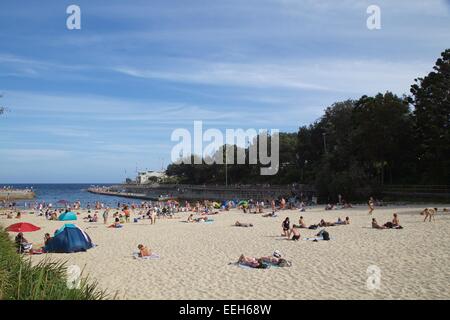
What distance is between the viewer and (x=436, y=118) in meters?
37.7

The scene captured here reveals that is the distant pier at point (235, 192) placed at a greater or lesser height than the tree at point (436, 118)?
lesser

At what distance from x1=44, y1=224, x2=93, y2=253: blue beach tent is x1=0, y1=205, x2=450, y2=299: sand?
17.9 inches

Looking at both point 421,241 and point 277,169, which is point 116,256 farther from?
point 277,169

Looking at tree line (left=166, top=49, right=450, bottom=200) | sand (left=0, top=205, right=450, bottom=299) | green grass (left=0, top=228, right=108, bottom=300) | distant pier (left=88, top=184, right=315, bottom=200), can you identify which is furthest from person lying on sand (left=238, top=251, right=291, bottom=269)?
distant pier (left=88, top=184, right=315, bottom=200)

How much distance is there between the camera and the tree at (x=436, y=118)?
3744 cm

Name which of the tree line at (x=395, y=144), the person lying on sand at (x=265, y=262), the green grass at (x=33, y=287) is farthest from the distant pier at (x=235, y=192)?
the green grass at (x=33, y=287)

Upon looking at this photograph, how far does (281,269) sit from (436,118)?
31.6 meters

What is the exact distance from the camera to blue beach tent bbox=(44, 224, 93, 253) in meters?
16.7

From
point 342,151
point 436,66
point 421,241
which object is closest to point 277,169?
point 342,151

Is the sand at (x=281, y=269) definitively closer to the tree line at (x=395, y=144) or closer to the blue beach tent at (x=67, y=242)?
the blue beach tent at (x=67, y=242)

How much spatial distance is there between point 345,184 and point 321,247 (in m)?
27.4

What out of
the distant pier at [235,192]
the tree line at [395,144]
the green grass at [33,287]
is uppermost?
the tree line at [395,144]

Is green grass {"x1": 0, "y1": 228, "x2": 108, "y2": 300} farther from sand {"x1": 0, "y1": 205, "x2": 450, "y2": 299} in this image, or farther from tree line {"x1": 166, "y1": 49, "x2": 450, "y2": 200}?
tree line {"x1": 166, "y1": 49, "x2": 450, "y2": 200}

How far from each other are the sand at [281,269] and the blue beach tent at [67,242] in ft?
1.49
